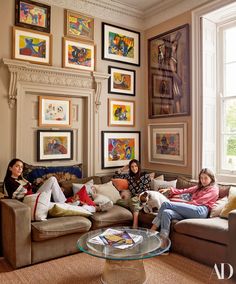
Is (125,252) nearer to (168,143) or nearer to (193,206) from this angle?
(193,206)

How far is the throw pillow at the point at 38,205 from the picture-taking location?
3.25 metres

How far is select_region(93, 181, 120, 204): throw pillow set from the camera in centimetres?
411

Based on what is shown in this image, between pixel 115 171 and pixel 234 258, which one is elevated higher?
pixel 115 171

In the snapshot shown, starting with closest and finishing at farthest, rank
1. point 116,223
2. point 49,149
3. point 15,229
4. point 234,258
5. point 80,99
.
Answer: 1. point 234,258
2. point 15,229
3. point 116,223
4. point 49,149
5. point 80,99

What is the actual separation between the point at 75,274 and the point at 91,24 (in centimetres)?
377

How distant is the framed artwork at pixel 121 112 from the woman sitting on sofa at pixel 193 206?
1.83m

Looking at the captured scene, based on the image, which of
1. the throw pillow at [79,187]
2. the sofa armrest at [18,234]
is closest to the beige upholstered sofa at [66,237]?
the sofa armrest at [18,234]

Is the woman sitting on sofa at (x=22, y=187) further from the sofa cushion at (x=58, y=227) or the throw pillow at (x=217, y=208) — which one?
the throw pillow at (x=217, y=208)

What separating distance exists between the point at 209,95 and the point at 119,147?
5.65ft

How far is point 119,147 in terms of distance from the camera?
5027 mm

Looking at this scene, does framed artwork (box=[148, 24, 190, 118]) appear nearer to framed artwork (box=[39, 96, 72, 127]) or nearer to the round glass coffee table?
framed artwork (box=[39, 96, 72, 127])

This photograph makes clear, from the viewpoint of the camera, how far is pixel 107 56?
16.0 feet

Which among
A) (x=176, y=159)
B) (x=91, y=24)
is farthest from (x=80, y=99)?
(x=176, y=159)

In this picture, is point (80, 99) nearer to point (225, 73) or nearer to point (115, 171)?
point (115, 171)
